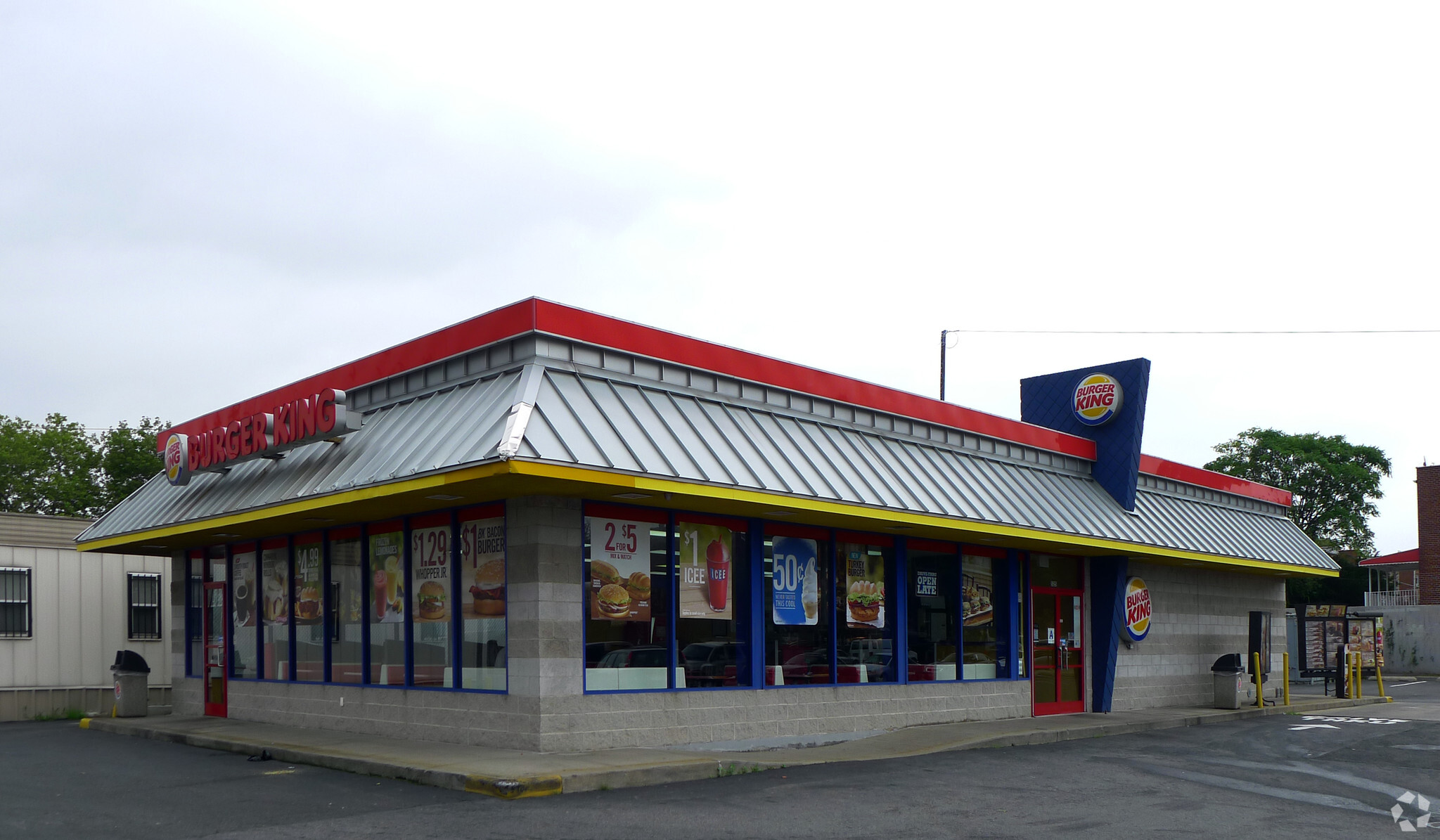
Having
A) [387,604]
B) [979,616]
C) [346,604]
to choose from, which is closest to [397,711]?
[387,604]

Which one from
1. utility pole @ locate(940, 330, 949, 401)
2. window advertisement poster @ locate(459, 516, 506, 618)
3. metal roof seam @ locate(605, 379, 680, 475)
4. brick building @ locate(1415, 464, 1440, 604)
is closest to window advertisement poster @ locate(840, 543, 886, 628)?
metal roof seam @ locate(605, 379, 680, 475)

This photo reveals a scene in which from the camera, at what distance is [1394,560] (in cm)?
6806

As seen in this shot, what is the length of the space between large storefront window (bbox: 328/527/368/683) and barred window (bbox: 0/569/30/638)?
9803 mm

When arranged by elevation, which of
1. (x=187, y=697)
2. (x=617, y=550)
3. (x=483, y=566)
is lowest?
(x=187, y=697)

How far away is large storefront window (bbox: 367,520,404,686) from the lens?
16078 mm

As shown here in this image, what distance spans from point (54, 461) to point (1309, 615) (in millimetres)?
56611

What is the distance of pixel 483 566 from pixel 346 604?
12.3ft

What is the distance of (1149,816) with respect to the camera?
11.4 m

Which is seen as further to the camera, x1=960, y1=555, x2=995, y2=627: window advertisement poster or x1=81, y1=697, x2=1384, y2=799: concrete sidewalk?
x1=960, y1=555, x2=995, y2=627: window advertisement poster

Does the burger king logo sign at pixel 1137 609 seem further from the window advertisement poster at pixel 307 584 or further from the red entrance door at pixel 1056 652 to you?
the window advertisement poster at pixel 307 584

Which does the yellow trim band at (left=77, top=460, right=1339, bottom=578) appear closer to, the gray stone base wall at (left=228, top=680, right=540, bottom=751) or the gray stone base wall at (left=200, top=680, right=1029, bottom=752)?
the gray stone base wall at (left=200, top=680, right=1029, bottom=752)

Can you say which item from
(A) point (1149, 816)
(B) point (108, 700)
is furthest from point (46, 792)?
(B) point (108, 700)

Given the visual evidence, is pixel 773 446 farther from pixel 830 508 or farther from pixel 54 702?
pixel 54 702

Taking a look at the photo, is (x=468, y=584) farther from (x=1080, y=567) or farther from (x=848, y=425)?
(x=1080, y=567)
